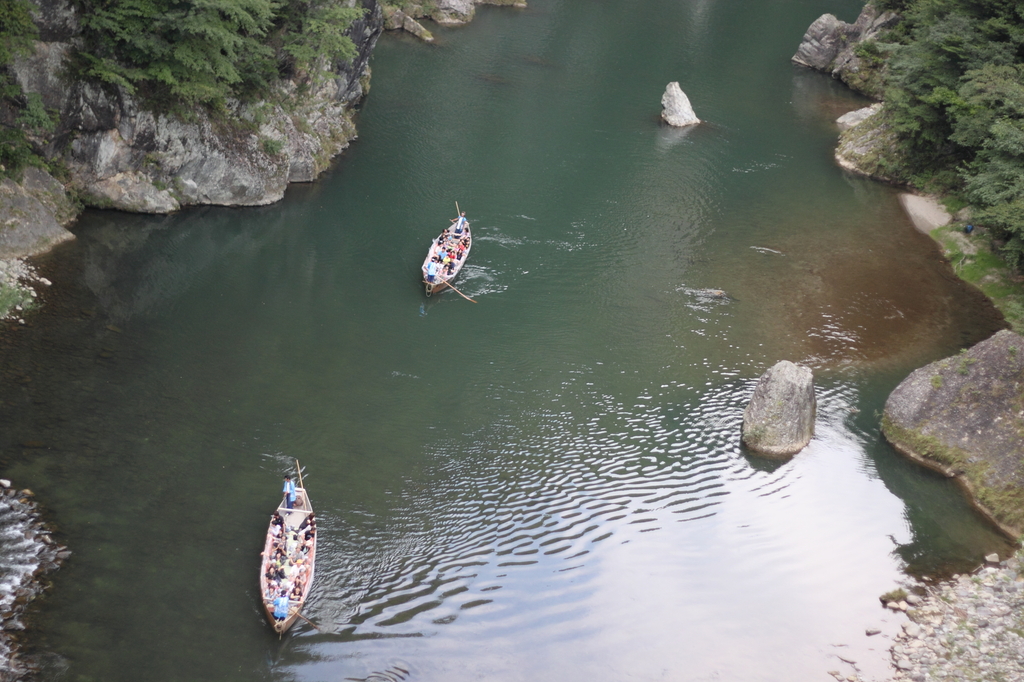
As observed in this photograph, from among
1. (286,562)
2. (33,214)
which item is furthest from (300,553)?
(33,214)

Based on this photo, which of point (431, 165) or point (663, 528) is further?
point (431, 165)

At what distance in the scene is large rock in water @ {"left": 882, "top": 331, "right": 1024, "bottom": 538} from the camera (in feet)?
81.5

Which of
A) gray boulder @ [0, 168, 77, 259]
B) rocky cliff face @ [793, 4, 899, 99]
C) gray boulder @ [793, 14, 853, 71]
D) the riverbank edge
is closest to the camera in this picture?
the riverbank edge

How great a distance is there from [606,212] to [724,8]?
5441 centimetres

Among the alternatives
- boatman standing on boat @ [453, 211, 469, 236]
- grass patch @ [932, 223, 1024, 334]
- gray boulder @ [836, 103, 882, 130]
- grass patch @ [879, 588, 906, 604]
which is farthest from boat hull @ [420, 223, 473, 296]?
gray boulder @ [836, 103, 882, 130]

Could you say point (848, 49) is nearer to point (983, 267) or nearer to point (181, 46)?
point (983, 267)

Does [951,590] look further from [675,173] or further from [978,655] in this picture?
[675,173]

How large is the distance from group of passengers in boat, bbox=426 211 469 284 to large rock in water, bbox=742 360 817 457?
14076 millimetres

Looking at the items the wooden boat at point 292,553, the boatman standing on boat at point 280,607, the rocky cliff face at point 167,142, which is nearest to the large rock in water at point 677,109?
the rocky cliff face at point 167,142

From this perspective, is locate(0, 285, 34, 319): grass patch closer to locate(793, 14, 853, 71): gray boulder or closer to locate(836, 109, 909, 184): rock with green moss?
locate(836, 109, 909, 184): rock with green moss

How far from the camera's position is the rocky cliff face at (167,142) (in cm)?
2961

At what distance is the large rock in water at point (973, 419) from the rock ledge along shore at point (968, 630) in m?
3.52

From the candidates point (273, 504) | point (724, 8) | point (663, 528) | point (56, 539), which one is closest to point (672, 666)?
point (663, 528)

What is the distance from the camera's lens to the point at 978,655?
1859 cm
